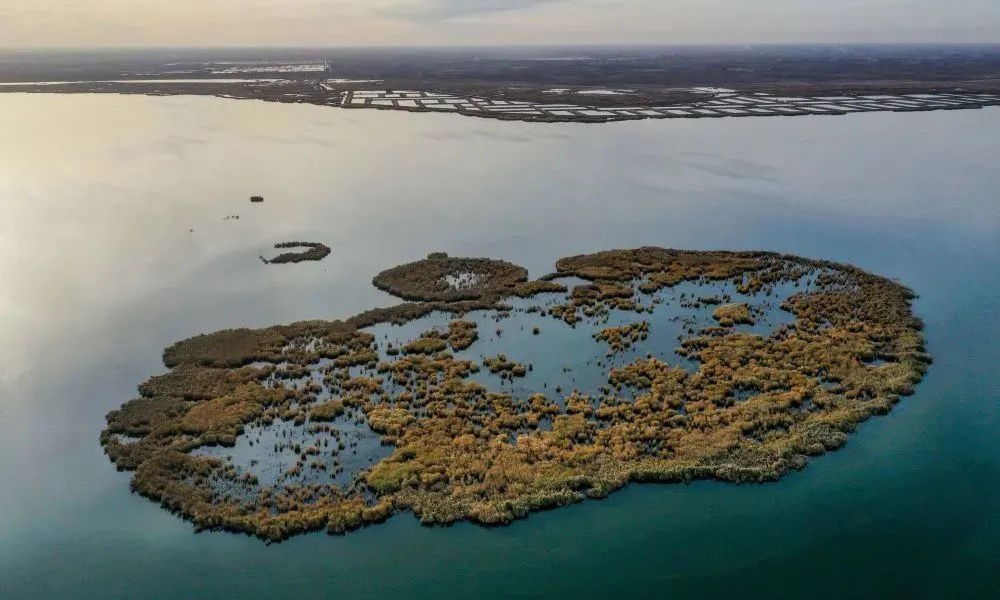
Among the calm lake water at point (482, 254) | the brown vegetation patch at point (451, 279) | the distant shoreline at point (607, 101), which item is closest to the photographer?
the calm lake water at point (482, 254)

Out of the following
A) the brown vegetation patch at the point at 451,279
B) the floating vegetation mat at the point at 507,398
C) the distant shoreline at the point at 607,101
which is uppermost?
the distant shoreline at the point at 607,101

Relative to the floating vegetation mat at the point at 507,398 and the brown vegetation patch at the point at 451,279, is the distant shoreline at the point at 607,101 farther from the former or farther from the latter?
the floating vegetation mat at the point at 507,398

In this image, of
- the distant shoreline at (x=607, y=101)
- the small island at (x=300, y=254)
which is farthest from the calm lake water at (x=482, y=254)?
the distant shoreline at (x=607, y=101)

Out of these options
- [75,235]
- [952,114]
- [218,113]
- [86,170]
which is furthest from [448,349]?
[952,114]

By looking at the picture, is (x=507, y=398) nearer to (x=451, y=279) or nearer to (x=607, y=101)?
(x=451, y=279)

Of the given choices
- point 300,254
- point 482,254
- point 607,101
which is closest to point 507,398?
point 482,254

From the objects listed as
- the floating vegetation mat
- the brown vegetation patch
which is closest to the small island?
the brown vegetation patch

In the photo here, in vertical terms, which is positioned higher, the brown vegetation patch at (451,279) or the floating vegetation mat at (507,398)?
the brown vegetation patch at (451,279)
